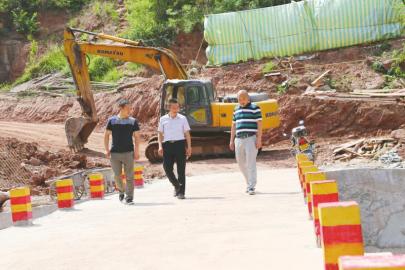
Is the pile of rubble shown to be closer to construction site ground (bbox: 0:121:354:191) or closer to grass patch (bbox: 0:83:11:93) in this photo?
construction site ground (bbox: 0:121:354:191)

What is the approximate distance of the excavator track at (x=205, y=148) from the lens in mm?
26531

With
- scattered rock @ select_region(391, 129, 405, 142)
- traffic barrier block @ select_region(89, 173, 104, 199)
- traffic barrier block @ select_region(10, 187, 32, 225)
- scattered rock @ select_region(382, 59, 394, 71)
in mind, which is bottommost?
scattered rock @ select_region(391, 129, 405, 142)

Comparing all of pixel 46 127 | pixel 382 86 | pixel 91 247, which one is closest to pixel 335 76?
pixel 382 86

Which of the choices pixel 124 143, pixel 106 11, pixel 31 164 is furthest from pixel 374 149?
pixel 106 11

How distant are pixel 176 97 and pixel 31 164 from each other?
573 centimetres

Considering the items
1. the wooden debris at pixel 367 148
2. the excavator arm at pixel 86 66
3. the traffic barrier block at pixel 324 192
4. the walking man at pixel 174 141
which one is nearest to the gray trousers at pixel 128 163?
the walking man at pixel 174 141

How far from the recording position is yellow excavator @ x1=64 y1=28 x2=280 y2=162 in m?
25.7

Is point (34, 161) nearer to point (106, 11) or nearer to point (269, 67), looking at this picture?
point (269, 67)

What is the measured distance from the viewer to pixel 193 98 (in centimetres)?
2569

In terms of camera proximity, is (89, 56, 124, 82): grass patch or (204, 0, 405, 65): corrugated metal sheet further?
(89, 56, 124, 82): grass patch

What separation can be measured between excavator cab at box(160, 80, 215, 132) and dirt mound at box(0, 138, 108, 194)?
133 inches

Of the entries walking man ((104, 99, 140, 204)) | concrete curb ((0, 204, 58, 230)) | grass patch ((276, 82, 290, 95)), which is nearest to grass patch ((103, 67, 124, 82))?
grass patch ((276, 82, 290, 95))

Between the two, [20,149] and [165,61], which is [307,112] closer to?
[165,61]

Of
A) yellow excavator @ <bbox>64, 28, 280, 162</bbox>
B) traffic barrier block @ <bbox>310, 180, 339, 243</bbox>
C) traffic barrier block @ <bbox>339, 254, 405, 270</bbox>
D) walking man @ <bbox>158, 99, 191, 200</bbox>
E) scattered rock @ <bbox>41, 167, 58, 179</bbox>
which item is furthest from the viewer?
yellow excavator @ <bbox>64, 28, 280, 162</bbox>
